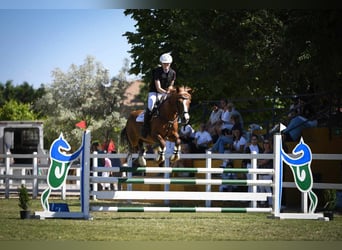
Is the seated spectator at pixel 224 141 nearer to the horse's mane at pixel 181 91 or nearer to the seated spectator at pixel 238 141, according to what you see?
→ the seated spectator at pixel 238 141

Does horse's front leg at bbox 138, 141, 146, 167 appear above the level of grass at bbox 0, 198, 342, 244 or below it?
above

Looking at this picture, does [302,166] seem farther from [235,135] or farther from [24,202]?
[235,135]

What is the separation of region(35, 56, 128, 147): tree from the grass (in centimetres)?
3331

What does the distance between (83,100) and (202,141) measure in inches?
1228

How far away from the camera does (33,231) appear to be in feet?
29.7

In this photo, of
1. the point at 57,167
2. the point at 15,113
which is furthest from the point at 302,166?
the point at 15,113

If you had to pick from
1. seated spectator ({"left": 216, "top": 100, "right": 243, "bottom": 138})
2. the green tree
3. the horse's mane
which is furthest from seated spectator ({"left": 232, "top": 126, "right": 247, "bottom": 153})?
the green tree

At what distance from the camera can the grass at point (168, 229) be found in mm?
8797

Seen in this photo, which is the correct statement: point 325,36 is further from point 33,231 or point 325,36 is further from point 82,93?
point 82,93

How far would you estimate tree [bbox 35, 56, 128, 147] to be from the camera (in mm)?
45188

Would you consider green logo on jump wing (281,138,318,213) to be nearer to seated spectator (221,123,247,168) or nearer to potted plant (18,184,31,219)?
potted plant (18,184,31,219)

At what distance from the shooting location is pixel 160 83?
1117 cm

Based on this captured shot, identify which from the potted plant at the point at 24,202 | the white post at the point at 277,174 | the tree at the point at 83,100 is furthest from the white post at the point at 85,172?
the tree at the point at 83,100

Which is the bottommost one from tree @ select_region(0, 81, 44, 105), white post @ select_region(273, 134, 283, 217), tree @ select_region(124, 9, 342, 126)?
white post @ select_region(273, 134, 283, 217)
